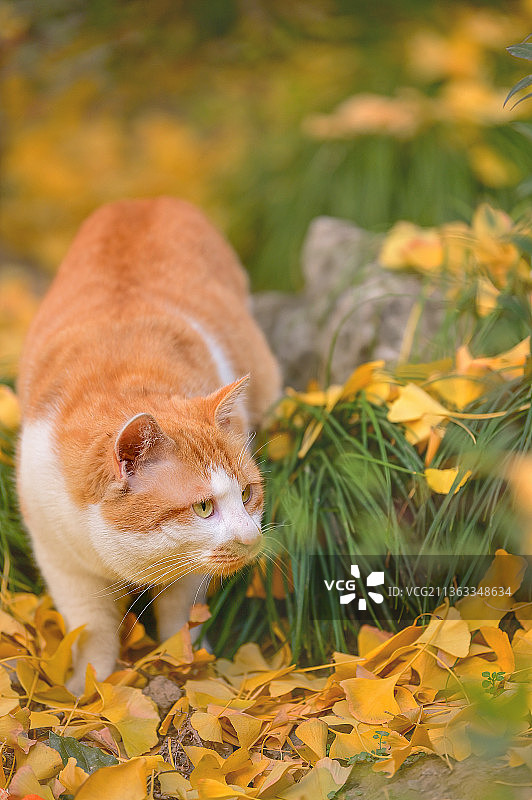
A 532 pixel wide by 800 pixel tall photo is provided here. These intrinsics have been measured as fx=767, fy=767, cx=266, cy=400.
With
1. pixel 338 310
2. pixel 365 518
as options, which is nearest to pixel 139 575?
pixel 365 518

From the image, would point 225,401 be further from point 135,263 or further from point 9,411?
point 9,411

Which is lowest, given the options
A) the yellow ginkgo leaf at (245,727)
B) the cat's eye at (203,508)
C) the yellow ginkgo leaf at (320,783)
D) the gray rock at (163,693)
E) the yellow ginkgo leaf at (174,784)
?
the gray rock at (163,693)

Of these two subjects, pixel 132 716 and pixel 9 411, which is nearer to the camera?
pixel 132 716

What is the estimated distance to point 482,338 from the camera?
2.05m

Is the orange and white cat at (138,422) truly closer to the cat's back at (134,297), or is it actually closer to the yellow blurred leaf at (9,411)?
the cat's back at (134,297)

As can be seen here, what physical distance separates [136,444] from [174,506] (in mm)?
135

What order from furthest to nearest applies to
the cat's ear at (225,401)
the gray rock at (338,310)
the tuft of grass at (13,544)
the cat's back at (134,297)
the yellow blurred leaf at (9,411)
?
the gray rock at (338,310), the yellow blurred leaf at (9,411), the tuft of grass at (13,544), the cat's back at (134,297), the cat's ear at (225,401)

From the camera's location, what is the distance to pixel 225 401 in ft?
5.02

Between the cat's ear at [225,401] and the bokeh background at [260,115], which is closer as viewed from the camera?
the cat's ear at [225,401]

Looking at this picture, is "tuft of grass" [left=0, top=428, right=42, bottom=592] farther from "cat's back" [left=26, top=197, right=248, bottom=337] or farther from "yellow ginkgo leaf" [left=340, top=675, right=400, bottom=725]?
"yellow ginkgo leaf" [left=340, top=675, right=400, bottom=725]

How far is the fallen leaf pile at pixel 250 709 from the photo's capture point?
1350 mm

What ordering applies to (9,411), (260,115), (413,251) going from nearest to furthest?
(9,411), (413,251), (260,115)

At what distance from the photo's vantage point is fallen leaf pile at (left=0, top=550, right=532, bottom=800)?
135 centimetres

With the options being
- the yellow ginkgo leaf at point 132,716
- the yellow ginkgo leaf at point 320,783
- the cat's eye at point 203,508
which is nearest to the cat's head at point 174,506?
the cat's eye at point 203,508
